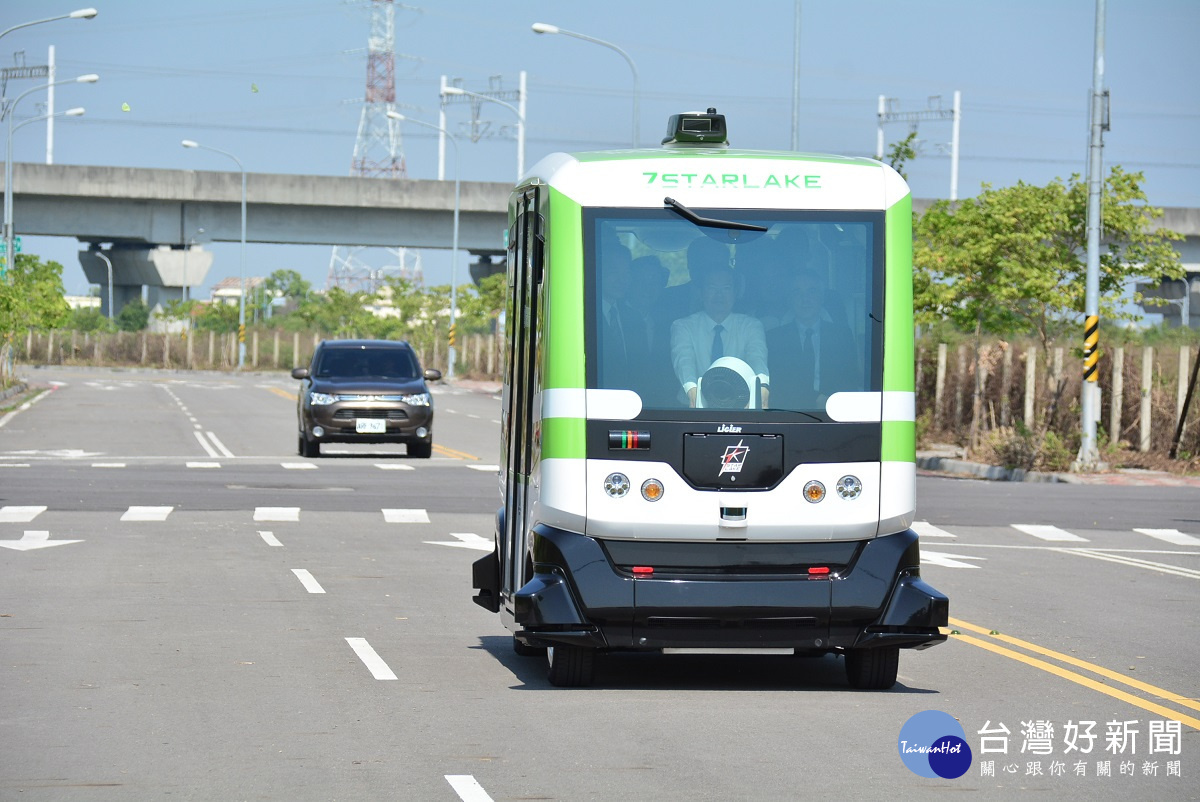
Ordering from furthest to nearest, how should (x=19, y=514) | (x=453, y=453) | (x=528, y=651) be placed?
(x=453, y=453)
(x=19, y=514)
(x=528, y=651)

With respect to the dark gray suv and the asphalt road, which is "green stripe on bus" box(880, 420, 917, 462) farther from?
the dark gray suv

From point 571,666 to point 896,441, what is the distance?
2033 mm

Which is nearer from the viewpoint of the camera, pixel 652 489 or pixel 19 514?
pixel 652 489

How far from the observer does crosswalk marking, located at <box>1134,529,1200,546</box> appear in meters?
19.7

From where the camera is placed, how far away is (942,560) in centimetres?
1711

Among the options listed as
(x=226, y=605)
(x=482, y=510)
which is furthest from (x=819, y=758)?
(x=482, y=510)

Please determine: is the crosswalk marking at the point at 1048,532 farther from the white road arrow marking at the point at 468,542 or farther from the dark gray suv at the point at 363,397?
the dark gray suv at the point at 363,397

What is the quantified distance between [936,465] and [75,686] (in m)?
25.5

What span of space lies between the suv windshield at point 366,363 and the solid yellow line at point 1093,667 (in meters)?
18.6

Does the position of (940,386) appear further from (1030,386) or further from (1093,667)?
(1093,667)

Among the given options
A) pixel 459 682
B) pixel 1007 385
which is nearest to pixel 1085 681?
pixel 459 682

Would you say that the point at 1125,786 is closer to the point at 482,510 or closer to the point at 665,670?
the point at 665,670

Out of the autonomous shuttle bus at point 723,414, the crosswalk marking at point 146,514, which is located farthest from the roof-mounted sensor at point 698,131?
the crosswalk marking at point 146,514

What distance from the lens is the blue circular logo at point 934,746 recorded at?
24.5ft
